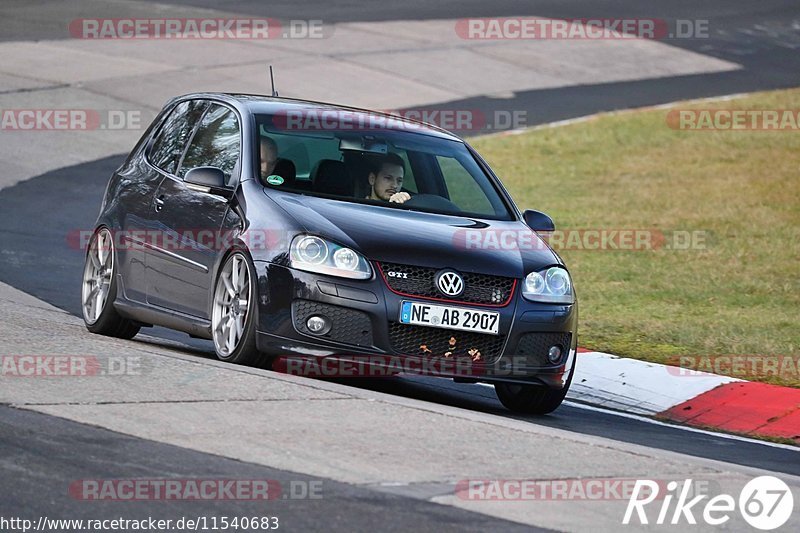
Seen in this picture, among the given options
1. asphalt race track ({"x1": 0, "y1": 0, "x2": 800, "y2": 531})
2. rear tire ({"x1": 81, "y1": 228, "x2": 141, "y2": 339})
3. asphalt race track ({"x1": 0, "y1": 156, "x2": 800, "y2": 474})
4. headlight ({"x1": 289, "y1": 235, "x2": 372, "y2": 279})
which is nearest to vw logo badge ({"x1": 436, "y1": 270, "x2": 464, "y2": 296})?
headlight ({"x1": 289, "y1": 235, "x2": 372, "y2": 279})

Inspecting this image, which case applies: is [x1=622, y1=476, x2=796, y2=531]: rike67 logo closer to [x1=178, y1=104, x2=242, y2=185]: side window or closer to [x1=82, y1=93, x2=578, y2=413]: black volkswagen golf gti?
[x1=82, y1=93, x2=578, y2=413]: black volkswagen golf gti

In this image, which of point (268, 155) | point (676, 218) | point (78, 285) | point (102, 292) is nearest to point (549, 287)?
point (268, 155)

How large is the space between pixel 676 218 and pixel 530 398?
943cm

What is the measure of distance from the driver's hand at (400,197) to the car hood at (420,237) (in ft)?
0.72

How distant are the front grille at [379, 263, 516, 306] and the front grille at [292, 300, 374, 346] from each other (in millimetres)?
259

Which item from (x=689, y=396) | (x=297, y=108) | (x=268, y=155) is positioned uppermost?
(x=297, y=108)

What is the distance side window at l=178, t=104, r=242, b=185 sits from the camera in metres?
9.87

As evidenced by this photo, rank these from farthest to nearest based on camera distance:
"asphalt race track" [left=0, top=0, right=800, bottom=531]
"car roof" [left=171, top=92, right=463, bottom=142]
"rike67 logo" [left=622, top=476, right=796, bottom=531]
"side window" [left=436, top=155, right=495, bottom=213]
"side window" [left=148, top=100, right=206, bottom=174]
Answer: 1. "side window" [left=148, top=100, right=206, bottom=174]
2. "car roof" [left=171, top=92, right=463, bottom=142]
3. "side window" [left=436, top=155, right=495, bottom=213]
4. "rike67 logo" [left=622, top=476, right=796, bottom=531]
5. "asphalt race track" [left=0, top=0, right=800, bottom=531]

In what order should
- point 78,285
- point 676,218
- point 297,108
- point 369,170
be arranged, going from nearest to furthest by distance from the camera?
point 369,170
point 297,108
point 78,285
point 676,218

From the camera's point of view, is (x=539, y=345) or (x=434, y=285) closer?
(x=434, y=285)

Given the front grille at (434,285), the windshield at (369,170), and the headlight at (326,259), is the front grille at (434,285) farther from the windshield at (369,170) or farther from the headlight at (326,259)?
the windshield at (369,170)

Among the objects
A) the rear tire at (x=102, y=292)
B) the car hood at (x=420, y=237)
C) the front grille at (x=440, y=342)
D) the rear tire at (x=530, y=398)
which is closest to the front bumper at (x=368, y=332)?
the front grille at (x=440, y=342)

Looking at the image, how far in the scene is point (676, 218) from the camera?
61.4ft

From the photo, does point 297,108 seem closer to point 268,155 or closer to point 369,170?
point 268,155
